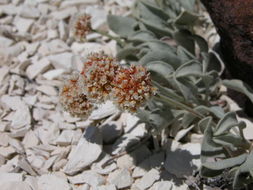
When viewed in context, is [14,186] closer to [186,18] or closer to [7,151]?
[7,151]

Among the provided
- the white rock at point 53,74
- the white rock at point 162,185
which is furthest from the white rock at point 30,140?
the white rock at point 162,185

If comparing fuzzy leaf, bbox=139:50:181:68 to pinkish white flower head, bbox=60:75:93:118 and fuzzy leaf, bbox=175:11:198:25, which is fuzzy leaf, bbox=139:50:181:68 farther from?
pinkish white flower head, bbox=60:75:93:118

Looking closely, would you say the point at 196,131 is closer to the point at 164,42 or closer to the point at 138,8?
the point at 164,42

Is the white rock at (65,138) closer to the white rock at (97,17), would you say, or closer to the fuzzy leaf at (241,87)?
the fuzzy leaf at (241,87)

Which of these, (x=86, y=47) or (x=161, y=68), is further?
(x=86, y=47)

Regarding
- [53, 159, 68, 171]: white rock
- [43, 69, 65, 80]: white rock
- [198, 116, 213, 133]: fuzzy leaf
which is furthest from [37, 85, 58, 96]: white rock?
[198, 116, 213, 133]: fuzzy leaf

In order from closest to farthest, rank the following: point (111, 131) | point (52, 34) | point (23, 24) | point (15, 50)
Result: 1. point (111, 131)
2. point (15, 50)
3. point (52, 34)
4. point (23, 24)

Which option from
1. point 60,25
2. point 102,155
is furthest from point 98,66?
point 60,25

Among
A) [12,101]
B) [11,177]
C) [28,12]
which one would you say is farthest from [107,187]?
[28,12]
